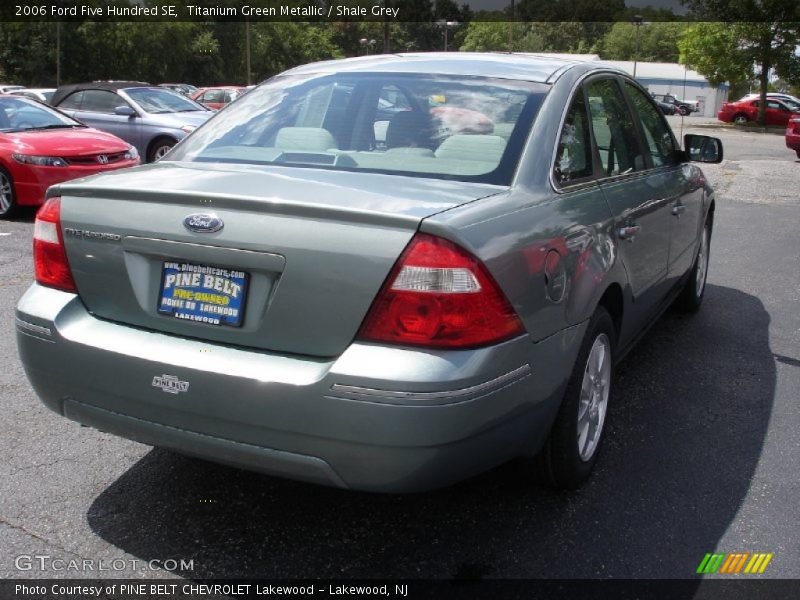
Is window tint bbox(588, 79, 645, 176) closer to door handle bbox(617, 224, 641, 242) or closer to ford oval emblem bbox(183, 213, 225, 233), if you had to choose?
door handle bbox(617, 224, 641, 242)

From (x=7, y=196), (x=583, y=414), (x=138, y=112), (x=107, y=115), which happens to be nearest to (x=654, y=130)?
(x=583, y=414)

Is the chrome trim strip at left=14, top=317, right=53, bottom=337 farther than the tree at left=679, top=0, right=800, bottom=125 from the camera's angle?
No

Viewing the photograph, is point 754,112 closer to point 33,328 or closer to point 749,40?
point 749,40

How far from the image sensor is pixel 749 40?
127ft

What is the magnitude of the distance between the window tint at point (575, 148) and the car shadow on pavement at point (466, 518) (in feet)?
3.67

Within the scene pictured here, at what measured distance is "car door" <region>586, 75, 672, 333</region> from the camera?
3.57m

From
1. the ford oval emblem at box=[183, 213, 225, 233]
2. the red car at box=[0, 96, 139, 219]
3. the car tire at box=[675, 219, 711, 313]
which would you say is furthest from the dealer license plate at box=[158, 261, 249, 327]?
the red car at box=[0, 96, 139, 219]

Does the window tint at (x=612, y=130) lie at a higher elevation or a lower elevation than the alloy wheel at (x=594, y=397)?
higher

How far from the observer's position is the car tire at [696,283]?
561 centimetres

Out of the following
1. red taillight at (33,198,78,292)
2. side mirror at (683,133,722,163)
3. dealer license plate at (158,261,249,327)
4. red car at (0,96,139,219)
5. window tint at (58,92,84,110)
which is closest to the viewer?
dealer license plate at (158,261,249,327)

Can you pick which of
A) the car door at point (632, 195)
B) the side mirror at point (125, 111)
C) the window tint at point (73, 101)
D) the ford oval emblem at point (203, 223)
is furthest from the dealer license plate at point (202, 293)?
the window tint at point (73, 101)

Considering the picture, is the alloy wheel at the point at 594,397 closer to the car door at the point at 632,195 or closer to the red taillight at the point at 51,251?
the car door at the point at 632,195

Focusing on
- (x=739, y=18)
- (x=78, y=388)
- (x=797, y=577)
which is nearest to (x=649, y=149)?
(x=797, y=577)

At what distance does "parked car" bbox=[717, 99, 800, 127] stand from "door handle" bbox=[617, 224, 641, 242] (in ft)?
126
